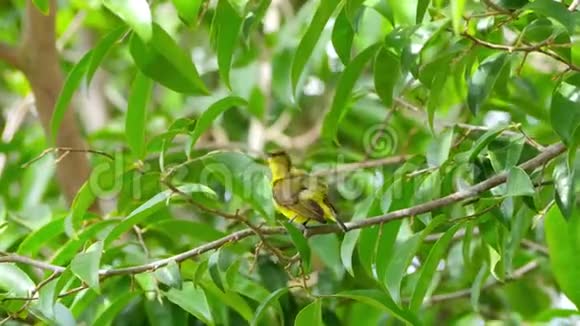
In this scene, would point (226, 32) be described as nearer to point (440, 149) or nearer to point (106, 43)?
point (106, 43)

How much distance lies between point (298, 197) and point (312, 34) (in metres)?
0.66

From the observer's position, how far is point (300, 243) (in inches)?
71.1

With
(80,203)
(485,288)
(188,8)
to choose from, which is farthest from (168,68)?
(485,288)

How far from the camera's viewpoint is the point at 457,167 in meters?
2.03

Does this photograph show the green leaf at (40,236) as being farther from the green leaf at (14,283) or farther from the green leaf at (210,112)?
the green leaf at (210,112)

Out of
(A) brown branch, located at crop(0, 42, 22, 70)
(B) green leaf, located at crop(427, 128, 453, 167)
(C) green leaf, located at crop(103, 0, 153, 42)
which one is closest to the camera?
(C) green leaf, located at crop(103, 0, 153, 42)

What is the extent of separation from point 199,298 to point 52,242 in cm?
77

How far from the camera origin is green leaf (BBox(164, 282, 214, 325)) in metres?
1.95

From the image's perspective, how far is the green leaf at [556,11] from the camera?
5.30 ft

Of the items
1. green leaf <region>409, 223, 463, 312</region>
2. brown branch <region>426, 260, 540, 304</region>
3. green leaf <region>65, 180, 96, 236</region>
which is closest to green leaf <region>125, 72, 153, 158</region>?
green leaf <region>65, 180, 96, 236</region>

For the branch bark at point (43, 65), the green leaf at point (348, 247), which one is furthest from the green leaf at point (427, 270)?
the branch bark at point (43, 65)

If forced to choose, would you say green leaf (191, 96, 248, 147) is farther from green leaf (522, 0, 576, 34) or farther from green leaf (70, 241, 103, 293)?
green leaf (522, 0, 576, 34)

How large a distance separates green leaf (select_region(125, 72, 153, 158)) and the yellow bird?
451 mm

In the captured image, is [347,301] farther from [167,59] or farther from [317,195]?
[167,59]
